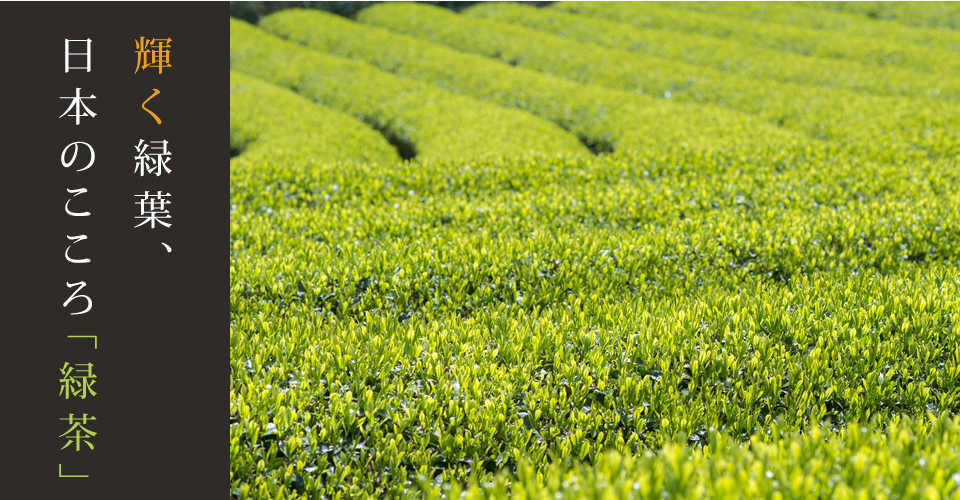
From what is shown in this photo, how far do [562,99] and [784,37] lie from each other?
41.7 feet

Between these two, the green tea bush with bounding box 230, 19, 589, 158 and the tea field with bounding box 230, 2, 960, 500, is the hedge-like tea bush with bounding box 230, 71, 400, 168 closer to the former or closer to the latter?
the tea field with bounding box 230, 2, 960, 500

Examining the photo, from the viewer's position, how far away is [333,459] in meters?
3.84

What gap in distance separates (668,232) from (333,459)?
521 cm

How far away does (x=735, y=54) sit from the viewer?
2184 cm

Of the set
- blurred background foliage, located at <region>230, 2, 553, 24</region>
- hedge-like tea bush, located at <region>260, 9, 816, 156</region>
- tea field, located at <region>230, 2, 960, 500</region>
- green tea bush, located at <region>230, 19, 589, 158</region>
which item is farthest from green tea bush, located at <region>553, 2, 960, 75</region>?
green tea bush, located at <region>230, 19, 589, 158</region>

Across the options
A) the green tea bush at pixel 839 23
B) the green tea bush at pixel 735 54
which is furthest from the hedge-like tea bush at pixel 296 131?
the green tea bush at pixel 839 23

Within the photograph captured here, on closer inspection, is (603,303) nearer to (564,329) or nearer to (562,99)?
(564,329)

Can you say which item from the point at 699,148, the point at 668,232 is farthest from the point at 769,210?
the point at 699,148

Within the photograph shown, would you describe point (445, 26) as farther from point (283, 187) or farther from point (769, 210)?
point (769, 210)

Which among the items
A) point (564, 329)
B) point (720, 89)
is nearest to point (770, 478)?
point (564, 329)

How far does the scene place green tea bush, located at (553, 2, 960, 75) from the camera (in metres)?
20.4

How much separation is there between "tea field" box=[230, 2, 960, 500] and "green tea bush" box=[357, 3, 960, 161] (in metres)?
0.13
